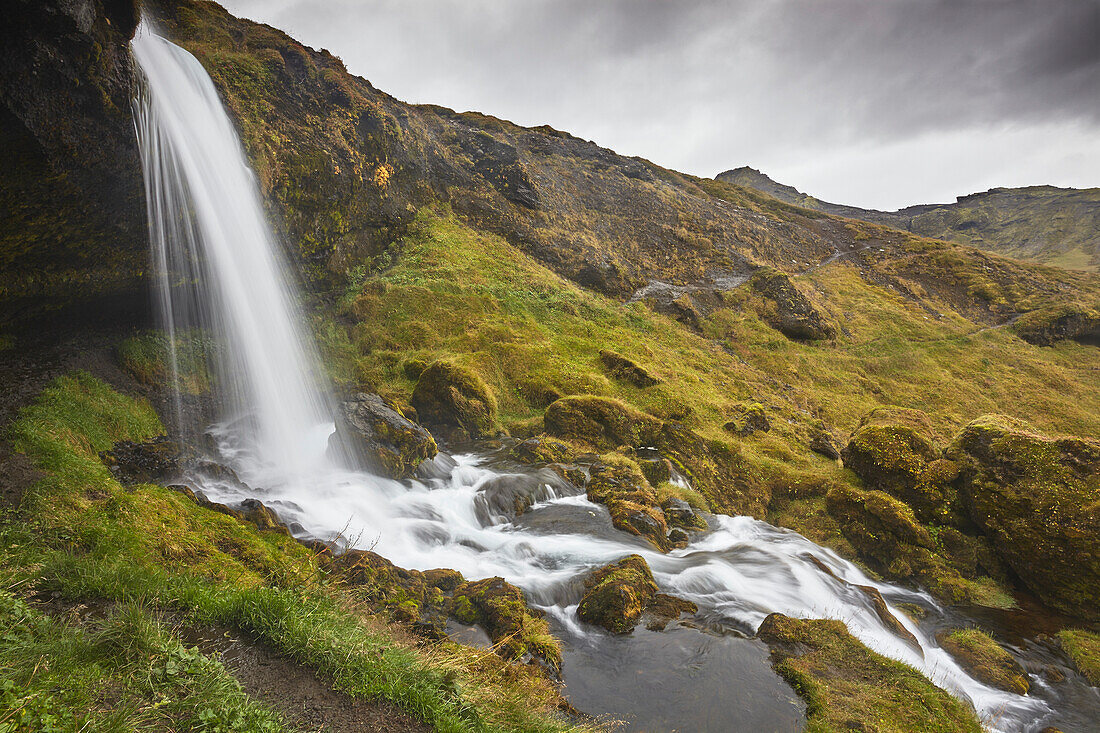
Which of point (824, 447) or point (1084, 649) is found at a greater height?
Answer: point (824, 447)

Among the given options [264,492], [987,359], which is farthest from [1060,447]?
[987,359]

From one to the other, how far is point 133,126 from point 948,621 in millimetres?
23244

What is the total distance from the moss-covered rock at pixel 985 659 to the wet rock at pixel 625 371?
1529 centimetres

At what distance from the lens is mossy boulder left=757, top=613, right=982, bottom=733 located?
6.73 metres

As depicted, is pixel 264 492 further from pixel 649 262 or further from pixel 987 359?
pixel 987 359

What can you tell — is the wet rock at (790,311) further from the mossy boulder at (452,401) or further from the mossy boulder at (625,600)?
the mossy boulder at (625,600)

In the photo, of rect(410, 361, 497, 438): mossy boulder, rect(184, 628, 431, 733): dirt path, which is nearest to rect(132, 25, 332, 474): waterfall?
rect(410, 361, 497, 438): mossy boulder

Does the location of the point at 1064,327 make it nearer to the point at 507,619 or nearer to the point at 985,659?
the point at 985,659

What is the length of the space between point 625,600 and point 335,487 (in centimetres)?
835

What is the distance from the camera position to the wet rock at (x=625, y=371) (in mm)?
25078

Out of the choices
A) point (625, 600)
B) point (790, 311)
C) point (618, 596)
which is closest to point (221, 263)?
point (618, 596)

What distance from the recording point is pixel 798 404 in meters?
31.6

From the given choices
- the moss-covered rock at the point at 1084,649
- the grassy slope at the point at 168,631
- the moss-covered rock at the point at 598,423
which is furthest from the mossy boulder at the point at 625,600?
the moss-covered rock at the point at 598,423

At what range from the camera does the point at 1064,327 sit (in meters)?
45.7
